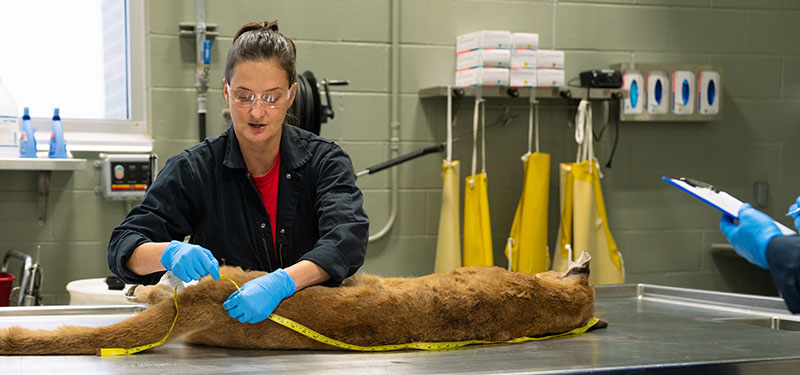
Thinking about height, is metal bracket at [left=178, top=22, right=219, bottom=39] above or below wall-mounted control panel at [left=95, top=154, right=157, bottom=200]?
above

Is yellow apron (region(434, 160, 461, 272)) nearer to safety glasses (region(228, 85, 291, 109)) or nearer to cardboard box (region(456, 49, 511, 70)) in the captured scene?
cardboard box (region(456, 49, 511, 70))

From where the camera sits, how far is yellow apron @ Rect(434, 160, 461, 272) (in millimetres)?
3387

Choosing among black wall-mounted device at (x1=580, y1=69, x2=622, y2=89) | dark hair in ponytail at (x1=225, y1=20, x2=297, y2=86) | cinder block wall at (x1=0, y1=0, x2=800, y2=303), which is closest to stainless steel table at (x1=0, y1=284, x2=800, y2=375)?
dark hair in ponytail at (x1=225, y1=20, x2=297, y2=86)

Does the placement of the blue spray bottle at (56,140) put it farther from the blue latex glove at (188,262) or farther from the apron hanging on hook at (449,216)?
the blue latex glove at (188,262)

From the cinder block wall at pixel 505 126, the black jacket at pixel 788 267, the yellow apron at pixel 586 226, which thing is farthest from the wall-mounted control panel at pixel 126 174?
the black jacket at pixel 788 267

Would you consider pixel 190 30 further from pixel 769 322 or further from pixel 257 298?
pixel 769 322

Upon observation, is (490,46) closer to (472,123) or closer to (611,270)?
(472,123)

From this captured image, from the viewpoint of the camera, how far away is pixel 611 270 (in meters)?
3.55

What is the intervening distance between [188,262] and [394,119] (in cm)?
218

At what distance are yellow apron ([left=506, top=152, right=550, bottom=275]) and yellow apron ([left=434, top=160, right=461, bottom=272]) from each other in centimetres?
27

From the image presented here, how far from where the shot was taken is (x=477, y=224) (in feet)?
11.2

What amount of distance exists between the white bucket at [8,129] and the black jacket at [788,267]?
2623mm

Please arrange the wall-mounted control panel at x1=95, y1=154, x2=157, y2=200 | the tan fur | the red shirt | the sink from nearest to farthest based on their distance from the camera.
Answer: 1. the tan fur
2. the red shirt
3. the sink
4. the wall-mounted control panel at x1=95, y1=154, x2=157, y2=200

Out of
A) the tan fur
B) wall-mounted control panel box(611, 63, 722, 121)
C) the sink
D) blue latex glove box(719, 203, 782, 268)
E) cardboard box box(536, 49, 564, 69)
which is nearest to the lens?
the tan fur
